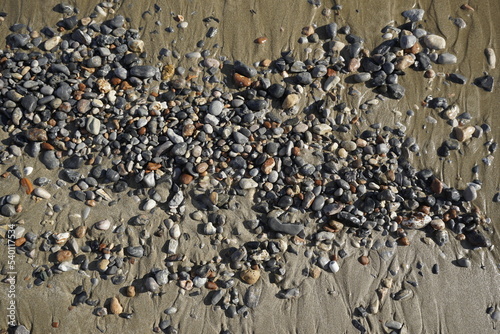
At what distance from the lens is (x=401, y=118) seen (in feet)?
13.8

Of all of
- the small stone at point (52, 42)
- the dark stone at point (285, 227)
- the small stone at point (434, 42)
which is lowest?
the dark stone at point (285, 227)

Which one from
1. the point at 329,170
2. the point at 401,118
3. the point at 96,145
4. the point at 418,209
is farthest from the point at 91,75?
the point at 418,209

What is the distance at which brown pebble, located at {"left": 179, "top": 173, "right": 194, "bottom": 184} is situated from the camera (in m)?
3.97

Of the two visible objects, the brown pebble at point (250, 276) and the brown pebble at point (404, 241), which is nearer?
the brown pebble at point (250, 276)

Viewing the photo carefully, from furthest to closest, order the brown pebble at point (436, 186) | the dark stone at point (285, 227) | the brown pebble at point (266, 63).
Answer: the brown pebble at point (266, 63)
the brown pebble at point (436, 186)
the dark stone at point (285, 227)

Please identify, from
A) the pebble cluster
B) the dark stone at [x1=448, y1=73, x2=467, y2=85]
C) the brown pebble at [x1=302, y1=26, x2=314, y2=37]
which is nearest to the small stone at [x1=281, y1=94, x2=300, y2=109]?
the pebble cluster

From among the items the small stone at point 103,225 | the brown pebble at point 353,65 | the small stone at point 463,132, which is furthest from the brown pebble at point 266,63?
the small stone at point 103,225

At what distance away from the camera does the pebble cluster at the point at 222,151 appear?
3.89m

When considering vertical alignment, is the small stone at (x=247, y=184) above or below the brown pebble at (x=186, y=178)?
above

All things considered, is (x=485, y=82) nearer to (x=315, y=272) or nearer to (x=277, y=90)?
(x=277, y=90)

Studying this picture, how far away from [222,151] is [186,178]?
0.41 metres

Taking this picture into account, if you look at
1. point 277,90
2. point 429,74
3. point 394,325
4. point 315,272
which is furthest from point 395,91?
point 394,325

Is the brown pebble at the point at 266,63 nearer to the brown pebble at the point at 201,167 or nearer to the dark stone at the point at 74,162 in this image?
the brown pebble at the point at 201,167

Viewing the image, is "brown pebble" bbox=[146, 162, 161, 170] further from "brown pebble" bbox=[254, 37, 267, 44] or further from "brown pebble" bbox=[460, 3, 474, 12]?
"brown pebble" bbox=[460, 3, 474, 12]
